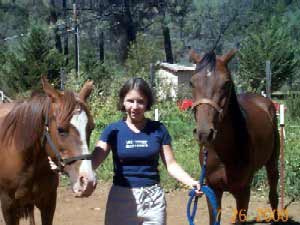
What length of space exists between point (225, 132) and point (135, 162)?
132cm

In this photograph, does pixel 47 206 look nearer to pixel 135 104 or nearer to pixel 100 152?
pixel 100 152

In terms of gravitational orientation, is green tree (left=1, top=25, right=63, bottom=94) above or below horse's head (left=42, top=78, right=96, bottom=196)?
above

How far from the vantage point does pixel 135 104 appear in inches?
128

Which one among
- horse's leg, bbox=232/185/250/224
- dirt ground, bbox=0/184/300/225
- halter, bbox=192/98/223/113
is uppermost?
halter, bbox=192/98/223/113

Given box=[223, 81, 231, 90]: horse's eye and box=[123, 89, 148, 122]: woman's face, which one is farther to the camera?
box=[223, 81, 231, 90]: horse's eye

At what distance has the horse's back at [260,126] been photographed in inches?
195

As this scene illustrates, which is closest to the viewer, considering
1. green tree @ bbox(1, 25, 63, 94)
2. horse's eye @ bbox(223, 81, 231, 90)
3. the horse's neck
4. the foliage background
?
horse's eye @ bbox(223, 81, 231, 90)

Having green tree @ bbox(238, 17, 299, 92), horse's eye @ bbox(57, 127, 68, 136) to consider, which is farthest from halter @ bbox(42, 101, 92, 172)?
green tree @ bbox(238, 17, 299, 92)

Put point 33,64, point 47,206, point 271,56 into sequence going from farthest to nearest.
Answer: point 271,56 < point 33,64 < point 47,206

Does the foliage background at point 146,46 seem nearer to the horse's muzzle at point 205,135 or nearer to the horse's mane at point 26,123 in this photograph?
the horse's muzzle at point 205,135

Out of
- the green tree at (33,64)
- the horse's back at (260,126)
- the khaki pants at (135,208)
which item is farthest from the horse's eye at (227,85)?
the green tree at (33,64)

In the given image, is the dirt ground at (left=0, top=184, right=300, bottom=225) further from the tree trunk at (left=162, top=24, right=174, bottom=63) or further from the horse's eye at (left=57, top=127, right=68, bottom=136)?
the tree trunk at (left=162, top=24, right=174, bottom=63)

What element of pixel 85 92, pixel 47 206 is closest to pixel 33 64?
pixel 47 206

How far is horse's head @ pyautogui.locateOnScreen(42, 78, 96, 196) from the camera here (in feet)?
9.66
